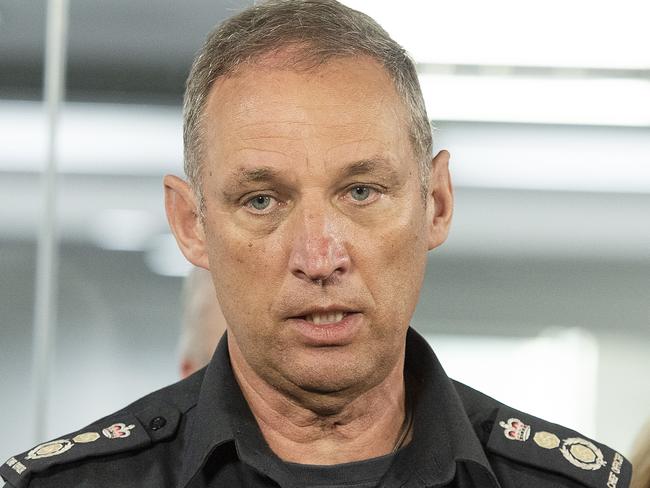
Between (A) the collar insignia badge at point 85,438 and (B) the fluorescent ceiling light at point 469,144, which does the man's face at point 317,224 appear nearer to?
(A) the collar insignia badge at point 85,438

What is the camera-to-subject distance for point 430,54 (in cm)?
439

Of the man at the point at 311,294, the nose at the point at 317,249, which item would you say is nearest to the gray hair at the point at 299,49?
the man at the point at 311,294

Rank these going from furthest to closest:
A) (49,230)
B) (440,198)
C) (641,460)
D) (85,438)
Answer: (49,230) → (641,460) → (440,198) → (85,438)

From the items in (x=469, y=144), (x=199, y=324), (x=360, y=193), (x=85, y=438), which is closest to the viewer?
(x=360, y=193)

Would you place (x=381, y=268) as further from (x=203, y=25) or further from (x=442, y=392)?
(x=203, y=25)

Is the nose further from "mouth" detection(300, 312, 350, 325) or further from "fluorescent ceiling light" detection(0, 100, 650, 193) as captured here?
"fluorescent ceiling light" detection(0, 100, 650, 193)

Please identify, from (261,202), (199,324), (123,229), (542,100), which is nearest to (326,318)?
(261,202)

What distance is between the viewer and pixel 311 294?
2186 mm

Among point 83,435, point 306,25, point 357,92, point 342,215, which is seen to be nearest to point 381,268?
point 342,215

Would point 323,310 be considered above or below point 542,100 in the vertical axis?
above

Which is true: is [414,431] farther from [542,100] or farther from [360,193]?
[542,100]

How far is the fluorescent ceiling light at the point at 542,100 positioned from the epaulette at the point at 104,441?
2.18m

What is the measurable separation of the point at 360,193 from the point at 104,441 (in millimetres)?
583

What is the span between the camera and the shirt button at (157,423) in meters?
2.40
